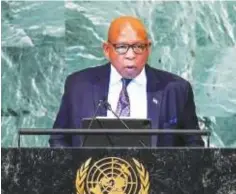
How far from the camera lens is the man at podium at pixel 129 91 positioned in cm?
654

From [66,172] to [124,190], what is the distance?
1.02ft

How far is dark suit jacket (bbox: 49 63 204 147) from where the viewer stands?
6.43 meters

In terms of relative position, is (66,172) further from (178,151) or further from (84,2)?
(84,2)

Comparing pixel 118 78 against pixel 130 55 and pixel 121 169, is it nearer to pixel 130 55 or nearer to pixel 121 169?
pixel 130 55

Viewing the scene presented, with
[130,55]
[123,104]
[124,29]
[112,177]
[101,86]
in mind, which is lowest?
[112,177]

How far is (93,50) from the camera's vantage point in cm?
824

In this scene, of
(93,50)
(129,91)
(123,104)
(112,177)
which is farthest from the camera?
(93,50)

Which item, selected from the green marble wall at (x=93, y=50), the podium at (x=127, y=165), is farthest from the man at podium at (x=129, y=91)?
the green marble wall at (x=93, y=50)

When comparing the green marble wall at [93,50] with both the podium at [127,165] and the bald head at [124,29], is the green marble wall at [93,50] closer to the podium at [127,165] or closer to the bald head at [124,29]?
the bald head at [124,29]

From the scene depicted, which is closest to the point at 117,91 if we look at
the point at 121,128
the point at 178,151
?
the point at 121,128

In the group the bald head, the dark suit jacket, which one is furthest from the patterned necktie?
the bald head

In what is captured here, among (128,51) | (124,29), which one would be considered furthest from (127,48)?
Answer: (124,29)

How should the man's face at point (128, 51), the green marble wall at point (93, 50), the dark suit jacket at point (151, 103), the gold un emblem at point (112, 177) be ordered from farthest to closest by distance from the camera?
the green marble wall at point (93, 50)
the man's face at point (128, 51)
the dark suit jacket at point (151, 103)
the gold un emblem at point (112, 177)

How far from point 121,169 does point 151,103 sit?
149cm
